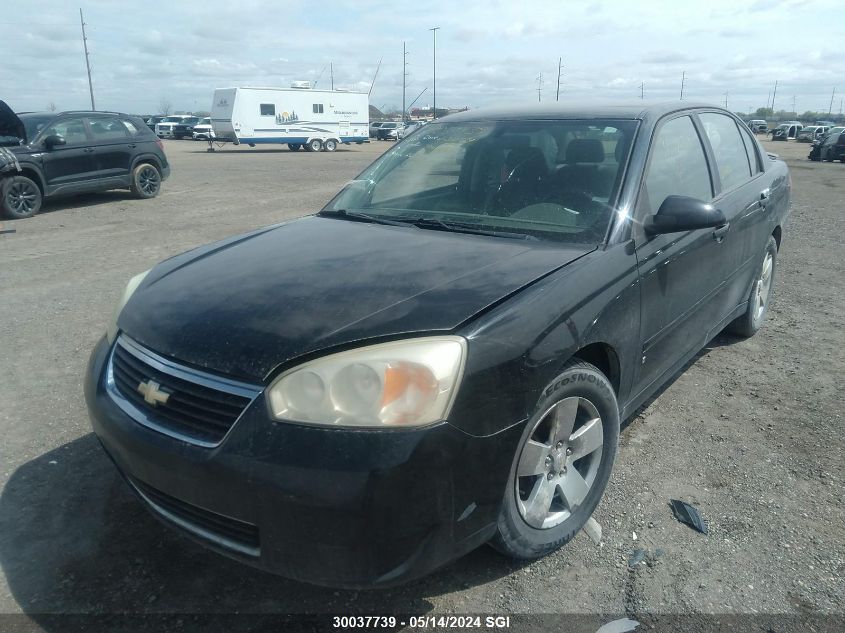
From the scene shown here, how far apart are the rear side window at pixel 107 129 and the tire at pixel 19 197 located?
1.59m

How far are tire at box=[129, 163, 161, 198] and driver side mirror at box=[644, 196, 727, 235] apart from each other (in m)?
A: 12.1

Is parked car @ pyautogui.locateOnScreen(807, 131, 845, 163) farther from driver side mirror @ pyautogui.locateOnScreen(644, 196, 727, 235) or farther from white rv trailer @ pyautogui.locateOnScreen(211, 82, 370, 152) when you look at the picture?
driver side mirror @ pyautogui.locateOnScreen(644, 196, 727, 235)

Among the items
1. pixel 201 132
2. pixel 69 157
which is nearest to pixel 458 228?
pixel 69 157

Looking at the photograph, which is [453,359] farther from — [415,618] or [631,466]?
[631,466]

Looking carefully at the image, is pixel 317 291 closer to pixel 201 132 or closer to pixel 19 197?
pixel 19 197

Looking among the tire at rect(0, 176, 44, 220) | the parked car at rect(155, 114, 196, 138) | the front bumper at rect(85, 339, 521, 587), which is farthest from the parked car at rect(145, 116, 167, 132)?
the front bumper at rect(85, 339, 521, 587)

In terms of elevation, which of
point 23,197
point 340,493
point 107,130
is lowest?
point 23,197

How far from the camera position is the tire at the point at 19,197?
34.8 ft

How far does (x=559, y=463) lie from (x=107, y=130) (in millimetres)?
A: 12286

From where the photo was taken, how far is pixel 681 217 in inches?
115

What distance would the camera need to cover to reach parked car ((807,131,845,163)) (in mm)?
26391

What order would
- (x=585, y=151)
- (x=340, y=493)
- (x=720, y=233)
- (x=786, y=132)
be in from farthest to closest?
1. (x=786, y=132)
2. (x=720, y=233)
3. (x=585, y=151)
4. (x=340, y=493)

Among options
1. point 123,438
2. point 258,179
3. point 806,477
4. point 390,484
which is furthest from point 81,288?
point 258,179

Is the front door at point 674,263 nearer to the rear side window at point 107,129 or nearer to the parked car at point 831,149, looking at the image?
the rear side window at point 107,129
